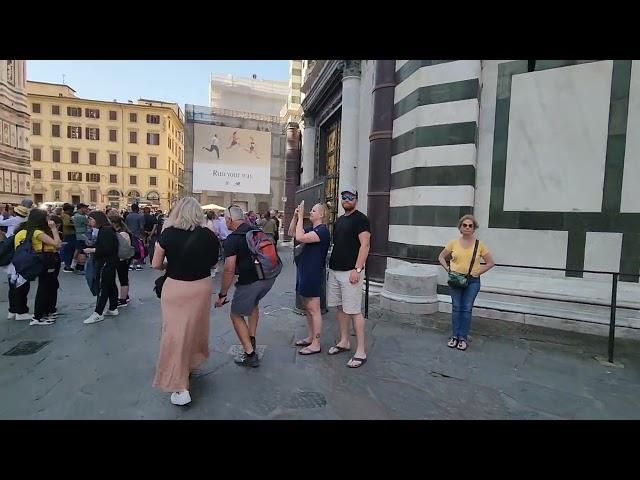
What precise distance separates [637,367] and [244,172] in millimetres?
28560

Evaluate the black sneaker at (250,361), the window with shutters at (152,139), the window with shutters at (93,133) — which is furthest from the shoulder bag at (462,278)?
the window with shutters at (93,133)

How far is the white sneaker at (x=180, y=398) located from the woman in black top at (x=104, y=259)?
2995 millimetres

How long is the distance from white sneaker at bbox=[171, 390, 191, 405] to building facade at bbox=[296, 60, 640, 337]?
3.60 meters

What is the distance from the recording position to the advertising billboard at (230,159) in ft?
91.0

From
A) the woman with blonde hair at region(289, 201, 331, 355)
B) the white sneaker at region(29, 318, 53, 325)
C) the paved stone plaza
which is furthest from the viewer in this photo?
the white sneaker at region(29, 318, 53, 325)

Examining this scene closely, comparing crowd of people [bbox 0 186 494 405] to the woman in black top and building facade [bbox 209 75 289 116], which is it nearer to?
the woman in black top

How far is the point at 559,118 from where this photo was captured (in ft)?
17.9

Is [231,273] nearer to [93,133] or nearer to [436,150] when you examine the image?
[436,150]

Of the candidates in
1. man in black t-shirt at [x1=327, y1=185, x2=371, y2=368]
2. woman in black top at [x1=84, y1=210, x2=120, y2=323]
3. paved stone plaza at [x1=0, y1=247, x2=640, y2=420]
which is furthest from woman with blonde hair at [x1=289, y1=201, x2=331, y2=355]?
woman in black top at [x1=84, y1=210, x2=120, y2=323]

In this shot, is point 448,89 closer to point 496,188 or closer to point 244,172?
point 496,188

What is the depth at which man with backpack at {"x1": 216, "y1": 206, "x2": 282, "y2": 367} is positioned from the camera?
12.7 ft

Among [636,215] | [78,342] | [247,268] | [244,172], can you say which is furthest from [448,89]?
[244,172]

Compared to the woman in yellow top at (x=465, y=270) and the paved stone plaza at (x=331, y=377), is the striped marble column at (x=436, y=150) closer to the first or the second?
the woman in yellow top at (x=465, y=270)

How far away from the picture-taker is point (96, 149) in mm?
63031
